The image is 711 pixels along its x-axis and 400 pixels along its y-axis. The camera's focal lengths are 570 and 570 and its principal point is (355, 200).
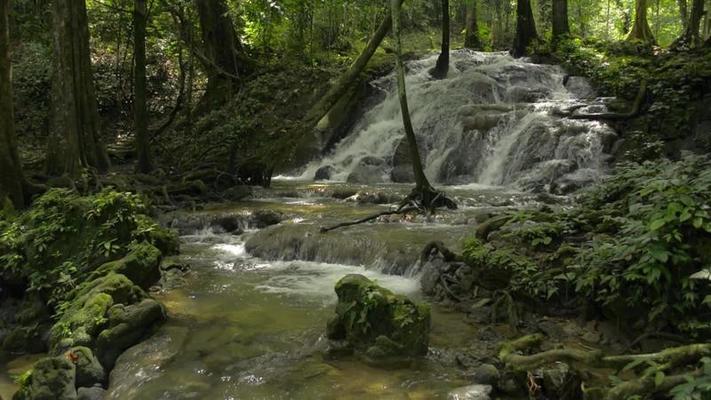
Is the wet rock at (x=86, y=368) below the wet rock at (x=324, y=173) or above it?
below

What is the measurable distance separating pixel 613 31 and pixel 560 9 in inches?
513

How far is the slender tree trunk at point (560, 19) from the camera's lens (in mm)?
18750

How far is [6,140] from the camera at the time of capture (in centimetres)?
884

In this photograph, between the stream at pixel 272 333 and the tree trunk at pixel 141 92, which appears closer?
the stream at pixel 272 333

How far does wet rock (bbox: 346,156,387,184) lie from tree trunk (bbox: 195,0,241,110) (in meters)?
5.27

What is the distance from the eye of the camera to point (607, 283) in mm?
4855

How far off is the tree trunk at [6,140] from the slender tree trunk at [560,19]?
15659 millimetres

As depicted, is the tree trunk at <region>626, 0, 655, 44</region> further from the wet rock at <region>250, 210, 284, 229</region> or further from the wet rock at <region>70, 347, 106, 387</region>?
the wet rock at <region>70, 347, 106, 387</region>

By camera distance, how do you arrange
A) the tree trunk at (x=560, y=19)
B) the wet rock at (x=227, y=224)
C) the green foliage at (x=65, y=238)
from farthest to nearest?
the tree trunk at (x=560, y=19)
the wet rock at (x=227, y=224)
the green foliage at (x=65, y=238)

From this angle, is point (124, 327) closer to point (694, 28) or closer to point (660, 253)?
point (660, 253)

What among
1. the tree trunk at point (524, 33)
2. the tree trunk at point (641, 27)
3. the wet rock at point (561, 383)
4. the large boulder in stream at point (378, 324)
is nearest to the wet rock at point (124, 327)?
the large boulder in stream at point (378, 324)

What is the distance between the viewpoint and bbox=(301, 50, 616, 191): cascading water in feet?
40.7

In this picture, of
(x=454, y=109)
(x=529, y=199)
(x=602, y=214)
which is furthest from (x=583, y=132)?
(x=602, y=214)

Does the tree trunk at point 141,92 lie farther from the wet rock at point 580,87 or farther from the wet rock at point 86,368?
the wet rock at point 580,87
